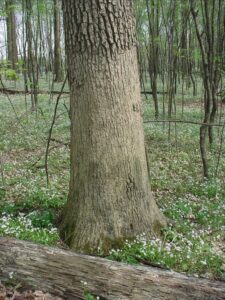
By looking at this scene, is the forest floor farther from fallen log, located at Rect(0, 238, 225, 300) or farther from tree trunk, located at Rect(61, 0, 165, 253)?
fallen log, located at Rect(0, 238, 225, 300)

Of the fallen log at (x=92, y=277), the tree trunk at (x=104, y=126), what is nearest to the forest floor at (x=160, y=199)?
the tree trunk at (x=104, y=126)

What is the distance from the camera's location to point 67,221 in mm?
5551

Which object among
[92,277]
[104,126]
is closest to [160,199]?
[104,126]

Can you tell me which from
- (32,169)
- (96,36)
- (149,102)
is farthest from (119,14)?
(149,102)

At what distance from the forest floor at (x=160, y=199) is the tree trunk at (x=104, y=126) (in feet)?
1.21

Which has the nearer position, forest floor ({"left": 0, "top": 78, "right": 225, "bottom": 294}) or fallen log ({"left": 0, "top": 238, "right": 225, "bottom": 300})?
fallen log ({"left": 0, "top": 238, "right": 225, "bottom": 300})

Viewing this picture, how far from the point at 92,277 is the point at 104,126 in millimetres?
2038

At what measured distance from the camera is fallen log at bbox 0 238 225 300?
3650 millimetres

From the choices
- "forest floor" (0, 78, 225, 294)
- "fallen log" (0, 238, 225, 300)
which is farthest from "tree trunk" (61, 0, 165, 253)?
"fallen log" (0, 238, 225, 300)

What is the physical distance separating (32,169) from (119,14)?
5.37 metres

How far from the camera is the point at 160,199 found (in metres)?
7.46

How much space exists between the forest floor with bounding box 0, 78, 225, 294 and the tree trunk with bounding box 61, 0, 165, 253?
1.21ft

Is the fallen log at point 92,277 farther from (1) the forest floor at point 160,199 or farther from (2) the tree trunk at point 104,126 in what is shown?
(2) the tree trunk at point 104,126

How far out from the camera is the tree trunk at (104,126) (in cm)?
505
